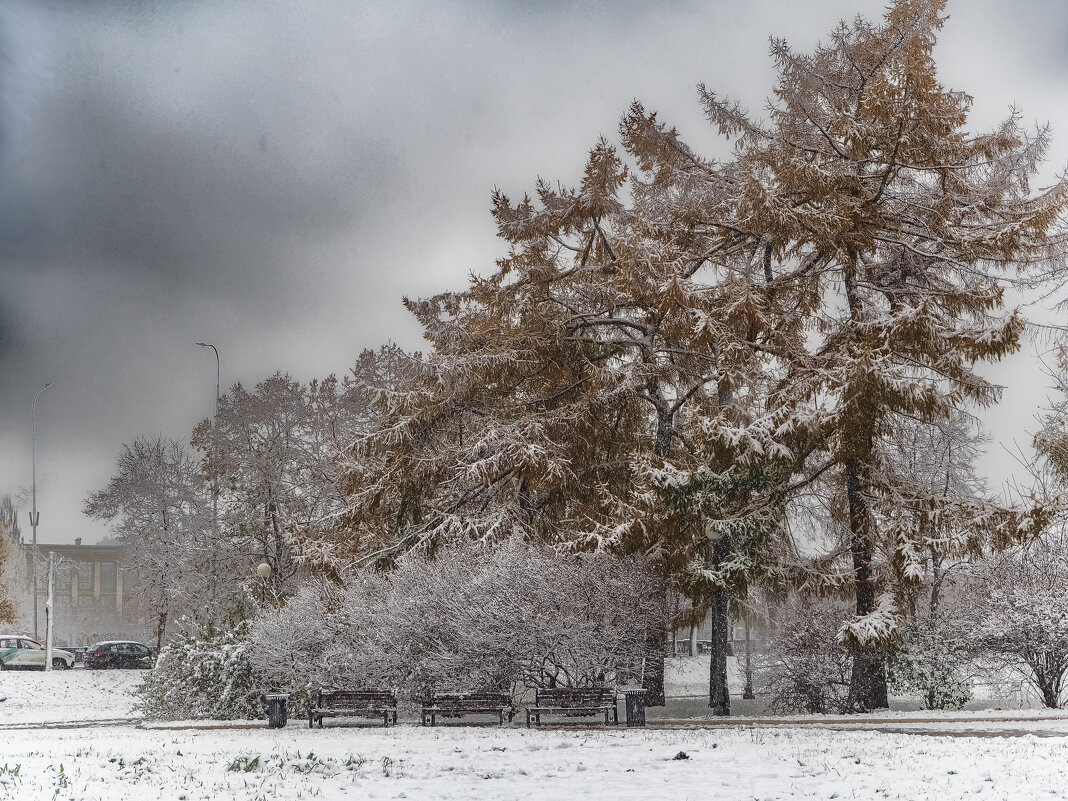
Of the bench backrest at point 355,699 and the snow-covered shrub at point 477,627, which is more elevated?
the snow-covered shrub at point 477,627

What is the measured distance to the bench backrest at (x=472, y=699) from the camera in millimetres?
18031

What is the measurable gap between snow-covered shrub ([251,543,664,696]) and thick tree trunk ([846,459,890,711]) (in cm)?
404

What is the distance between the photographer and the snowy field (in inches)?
424

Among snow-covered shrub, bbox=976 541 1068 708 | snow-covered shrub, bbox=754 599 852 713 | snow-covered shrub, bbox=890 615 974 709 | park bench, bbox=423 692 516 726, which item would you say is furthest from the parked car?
snow-covered shrub, bbox=976 541 1068 708

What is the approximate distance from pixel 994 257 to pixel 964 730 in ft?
35.0

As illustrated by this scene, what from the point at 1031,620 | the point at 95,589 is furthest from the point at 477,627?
the point at 95,589

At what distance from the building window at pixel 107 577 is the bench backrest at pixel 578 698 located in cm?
10305

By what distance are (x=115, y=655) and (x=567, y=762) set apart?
3392 cm

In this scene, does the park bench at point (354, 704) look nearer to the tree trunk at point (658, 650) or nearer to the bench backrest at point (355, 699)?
the bench backrest at point (355, 699)

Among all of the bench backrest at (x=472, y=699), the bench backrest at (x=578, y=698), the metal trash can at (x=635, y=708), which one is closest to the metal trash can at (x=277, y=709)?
the bench backrest at (x=472, y=699)

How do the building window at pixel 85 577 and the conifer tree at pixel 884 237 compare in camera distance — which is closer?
the conifer tree at pixel 884 237

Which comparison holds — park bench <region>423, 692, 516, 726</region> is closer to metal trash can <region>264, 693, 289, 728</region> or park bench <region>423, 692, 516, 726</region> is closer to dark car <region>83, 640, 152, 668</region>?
metal trash can <region>264, 693, 289, 728</region>

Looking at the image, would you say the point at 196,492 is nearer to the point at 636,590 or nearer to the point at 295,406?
the point at 295,406

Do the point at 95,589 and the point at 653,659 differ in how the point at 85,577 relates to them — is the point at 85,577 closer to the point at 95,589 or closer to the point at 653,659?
the point at 95,589
